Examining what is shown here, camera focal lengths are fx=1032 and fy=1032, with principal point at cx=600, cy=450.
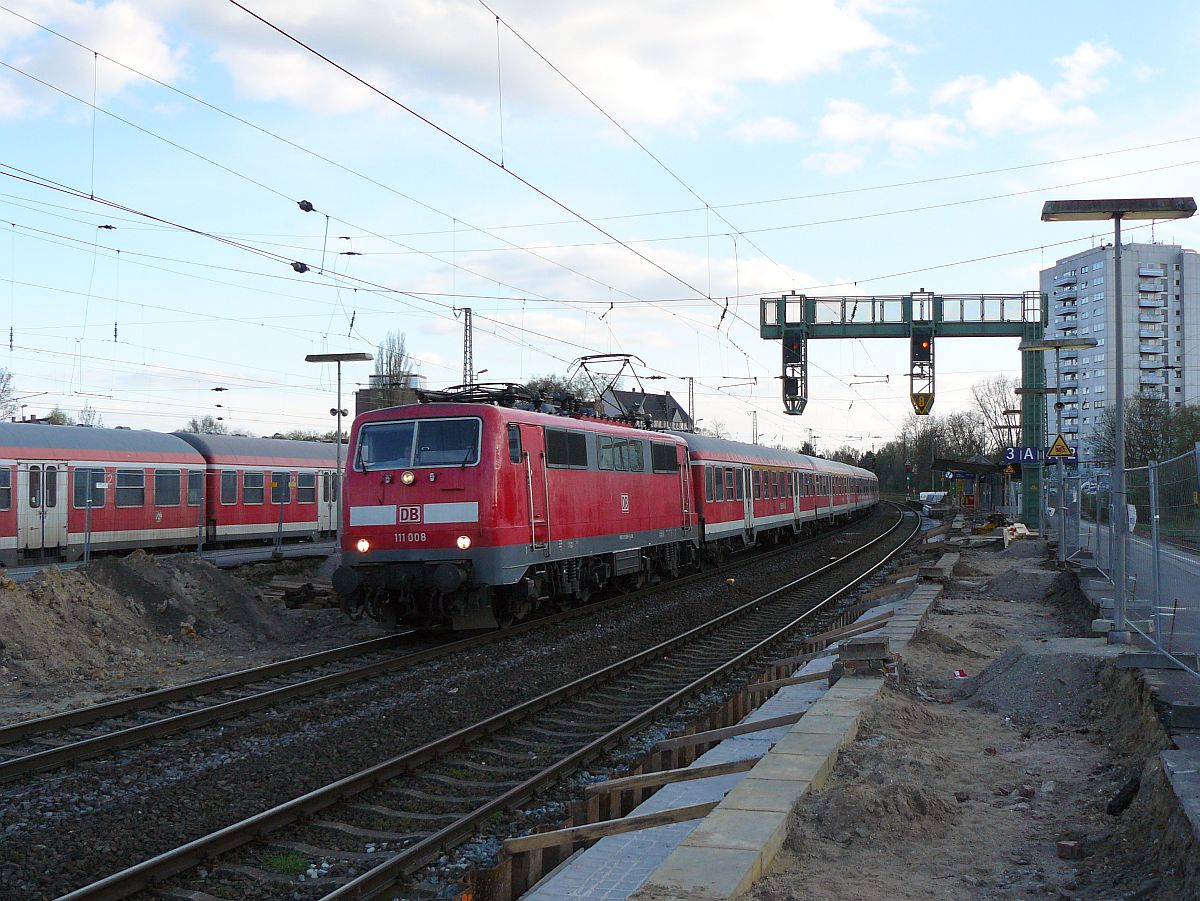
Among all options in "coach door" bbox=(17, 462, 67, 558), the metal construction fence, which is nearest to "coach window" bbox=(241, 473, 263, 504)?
"coach door" bbox=(17, 462, 67, 558)

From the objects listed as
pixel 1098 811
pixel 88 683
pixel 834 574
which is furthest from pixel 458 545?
pixel 834 574

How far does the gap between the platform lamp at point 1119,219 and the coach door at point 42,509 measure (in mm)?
18499

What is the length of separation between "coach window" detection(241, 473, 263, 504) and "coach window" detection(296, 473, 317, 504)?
5.10 feet

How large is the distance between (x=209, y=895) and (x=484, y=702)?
15.3ft

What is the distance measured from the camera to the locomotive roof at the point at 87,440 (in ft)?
66.3

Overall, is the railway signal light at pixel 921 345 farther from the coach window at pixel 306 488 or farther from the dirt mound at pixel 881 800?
the dirt mound at pixel 881 800

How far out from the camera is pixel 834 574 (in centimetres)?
2481

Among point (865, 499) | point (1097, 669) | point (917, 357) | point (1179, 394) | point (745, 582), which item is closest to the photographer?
point (1097, 669)

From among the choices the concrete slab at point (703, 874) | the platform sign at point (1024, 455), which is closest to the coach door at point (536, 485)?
the concrete slab at point (703, 874)

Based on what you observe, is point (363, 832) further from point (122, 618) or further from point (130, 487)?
point (130, 487)

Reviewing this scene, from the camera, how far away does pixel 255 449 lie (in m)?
27.8

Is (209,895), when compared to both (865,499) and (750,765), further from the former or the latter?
(865,499)

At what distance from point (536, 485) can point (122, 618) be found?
568 centimetres

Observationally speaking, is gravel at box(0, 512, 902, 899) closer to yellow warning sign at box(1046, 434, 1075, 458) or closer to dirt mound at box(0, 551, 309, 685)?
dirt mound at box(0, 551, 309, 685)
